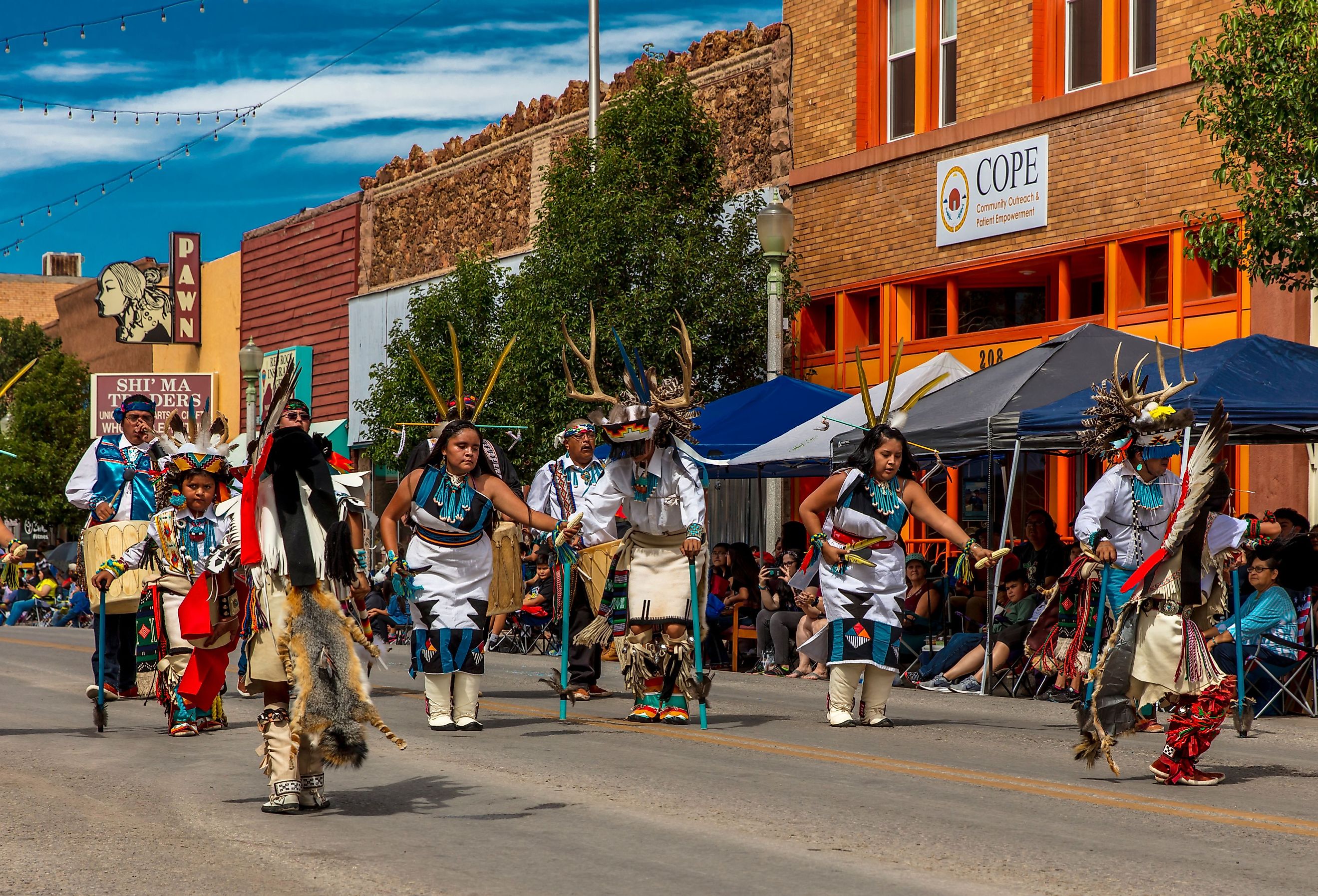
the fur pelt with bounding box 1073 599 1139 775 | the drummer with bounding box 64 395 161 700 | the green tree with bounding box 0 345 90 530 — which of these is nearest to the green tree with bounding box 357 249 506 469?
the drummer with bounding box 64 395 161 700

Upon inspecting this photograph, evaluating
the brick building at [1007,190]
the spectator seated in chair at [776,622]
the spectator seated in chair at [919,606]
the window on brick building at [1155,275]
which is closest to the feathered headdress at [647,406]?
the spectator seated in chair at [919,606]

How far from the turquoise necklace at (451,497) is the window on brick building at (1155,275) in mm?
11401

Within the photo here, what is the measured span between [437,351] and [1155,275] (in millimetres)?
10714

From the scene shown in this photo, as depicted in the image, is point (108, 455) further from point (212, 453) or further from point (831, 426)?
point (831, 426)

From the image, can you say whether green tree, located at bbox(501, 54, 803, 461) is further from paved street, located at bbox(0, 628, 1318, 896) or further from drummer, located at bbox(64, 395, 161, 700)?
paved street, located at bbox(0, 628, 1318, 896)

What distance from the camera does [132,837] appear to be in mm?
7316

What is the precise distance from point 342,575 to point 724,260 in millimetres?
16217

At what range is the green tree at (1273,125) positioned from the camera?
13.9 meters

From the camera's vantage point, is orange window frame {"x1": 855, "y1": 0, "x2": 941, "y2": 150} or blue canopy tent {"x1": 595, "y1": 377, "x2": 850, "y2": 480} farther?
orange window frame {"x1": 855, "y1": 0, "x2": 941, "y2": 150}

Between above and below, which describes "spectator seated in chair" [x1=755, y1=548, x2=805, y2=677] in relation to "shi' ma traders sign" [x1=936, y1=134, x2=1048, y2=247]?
below

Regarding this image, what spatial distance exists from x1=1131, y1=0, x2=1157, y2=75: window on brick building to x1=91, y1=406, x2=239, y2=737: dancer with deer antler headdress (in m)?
13.5

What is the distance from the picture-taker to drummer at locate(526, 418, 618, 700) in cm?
1376

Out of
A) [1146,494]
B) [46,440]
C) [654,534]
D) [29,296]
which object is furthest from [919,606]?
[29,296]

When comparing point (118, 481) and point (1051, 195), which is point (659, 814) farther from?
point (1051, 195)
